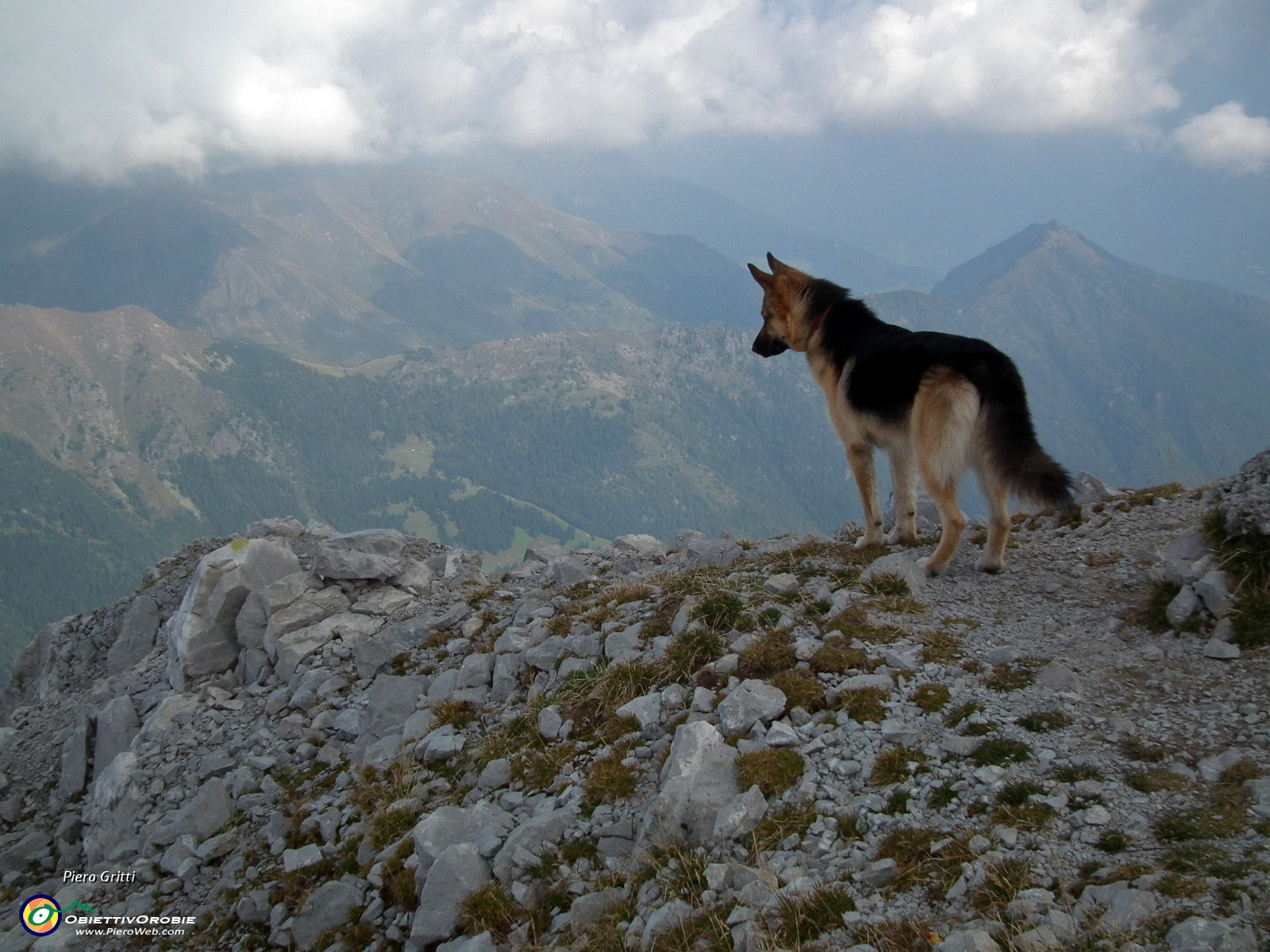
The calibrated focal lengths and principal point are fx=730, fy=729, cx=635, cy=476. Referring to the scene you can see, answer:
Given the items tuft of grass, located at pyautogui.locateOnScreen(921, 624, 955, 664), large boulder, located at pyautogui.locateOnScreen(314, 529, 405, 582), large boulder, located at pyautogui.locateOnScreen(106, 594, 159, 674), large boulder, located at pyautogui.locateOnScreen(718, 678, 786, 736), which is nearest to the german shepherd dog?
tuft of grass, located at pyautogui.locateOnScreen(921, 624, 955, 664)

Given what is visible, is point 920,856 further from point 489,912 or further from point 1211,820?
point 489,912

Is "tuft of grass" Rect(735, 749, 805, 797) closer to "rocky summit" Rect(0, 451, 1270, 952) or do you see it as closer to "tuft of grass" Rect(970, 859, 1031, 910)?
"rocky summit" Rect(0, 451, 1270, 952)

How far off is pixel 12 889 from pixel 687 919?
14298 millimetres

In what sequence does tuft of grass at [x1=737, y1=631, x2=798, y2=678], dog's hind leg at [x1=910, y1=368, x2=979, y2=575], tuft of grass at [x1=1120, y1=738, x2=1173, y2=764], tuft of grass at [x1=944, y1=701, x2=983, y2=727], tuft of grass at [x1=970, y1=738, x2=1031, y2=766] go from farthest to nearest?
dog's hind leg at [x1=910, y1=368, x2=979, y2=575], tuft of grass at [x1=737, y1=631, x2=798, y2=678], tuft of grass at [x1=944, y1=701, x2=983, y2=727], tuft of grass at [x1=970, y1=738, x2=1031, y2=766], tuft of grass at [x1=1120, y1=738, x2=1173, y2=764]

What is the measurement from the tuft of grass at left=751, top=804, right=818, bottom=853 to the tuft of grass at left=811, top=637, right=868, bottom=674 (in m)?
2.11

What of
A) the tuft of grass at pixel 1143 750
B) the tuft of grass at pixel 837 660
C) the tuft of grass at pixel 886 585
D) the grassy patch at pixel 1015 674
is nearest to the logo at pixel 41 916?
the tuft of grass at pixel 837 660

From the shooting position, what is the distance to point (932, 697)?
7402 millimetres

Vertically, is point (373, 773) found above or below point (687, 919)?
above

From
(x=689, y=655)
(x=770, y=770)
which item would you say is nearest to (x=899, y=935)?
→ (x=770, y=770)

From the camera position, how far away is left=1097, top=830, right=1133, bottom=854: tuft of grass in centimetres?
503

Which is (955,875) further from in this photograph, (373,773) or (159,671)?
(159,671)

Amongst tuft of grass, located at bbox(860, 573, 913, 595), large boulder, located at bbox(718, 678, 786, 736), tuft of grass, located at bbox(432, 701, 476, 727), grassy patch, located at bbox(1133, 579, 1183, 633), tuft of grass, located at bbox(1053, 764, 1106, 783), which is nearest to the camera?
tuft of grass, located at bbox(1053, 764, 1106, 783)

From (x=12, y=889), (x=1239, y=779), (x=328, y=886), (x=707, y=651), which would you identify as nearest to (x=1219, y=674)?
(x=1239, y=779)

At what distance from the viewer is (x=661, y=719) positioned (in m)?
8.32
